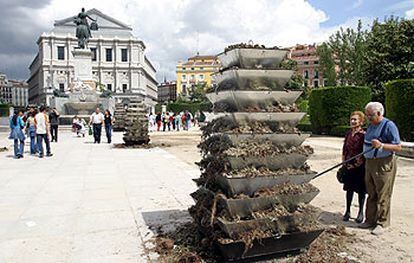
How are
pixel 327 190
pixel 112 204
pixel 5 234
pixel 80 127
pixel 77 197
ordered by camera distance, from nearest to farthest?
pixel 5 234, pixel 112 204, pixel 77 197, pixel 327 190, pixel 80 127

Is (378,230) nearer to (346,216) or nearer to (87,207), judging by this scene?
(346,216)

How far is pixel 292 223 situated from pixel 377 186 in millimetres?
1769

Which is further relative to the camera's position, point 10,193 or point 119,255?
point 10,193

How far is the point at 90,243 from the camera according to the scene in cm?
421

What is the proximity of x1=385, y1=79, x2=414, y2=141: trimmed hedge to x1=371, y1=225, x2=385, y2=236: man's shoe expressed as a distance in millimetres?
11715

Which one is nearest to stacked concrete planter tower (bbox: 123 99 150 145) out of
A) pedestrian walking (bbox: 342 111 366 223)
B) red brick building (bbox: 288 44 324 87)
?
pedestrian walking (bbox: 342 111 366 223)

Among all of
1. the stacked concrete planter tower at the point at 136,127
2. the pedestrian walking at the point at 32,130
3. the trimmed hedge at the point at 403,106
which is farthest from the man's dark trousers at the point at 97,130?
the trimmed hedge at the point at 403,106

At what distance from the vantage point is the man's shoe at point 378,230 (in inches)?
182

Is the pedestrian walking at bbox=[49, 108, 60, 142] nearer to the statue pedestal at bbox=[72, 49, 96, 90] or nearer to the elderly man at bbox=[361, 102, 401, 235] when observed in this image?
the statue pedestal at bbox=[72, 49, 96, 90]

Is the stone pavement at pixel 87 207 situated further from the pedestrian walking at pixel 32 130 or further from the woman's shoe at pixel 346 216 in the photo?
the woman's shoe at pixel 346 216

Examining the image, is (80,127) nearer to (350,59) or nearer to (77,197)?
(77,197)

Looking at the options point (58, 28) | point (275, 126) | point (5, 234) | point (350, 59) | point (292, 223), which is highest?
point (58, 28)

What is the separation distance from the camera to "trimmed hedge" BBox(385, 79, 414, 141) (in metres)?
14.8

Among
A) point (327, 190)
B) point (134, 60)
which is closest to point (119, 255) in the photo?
point (327, 190)
